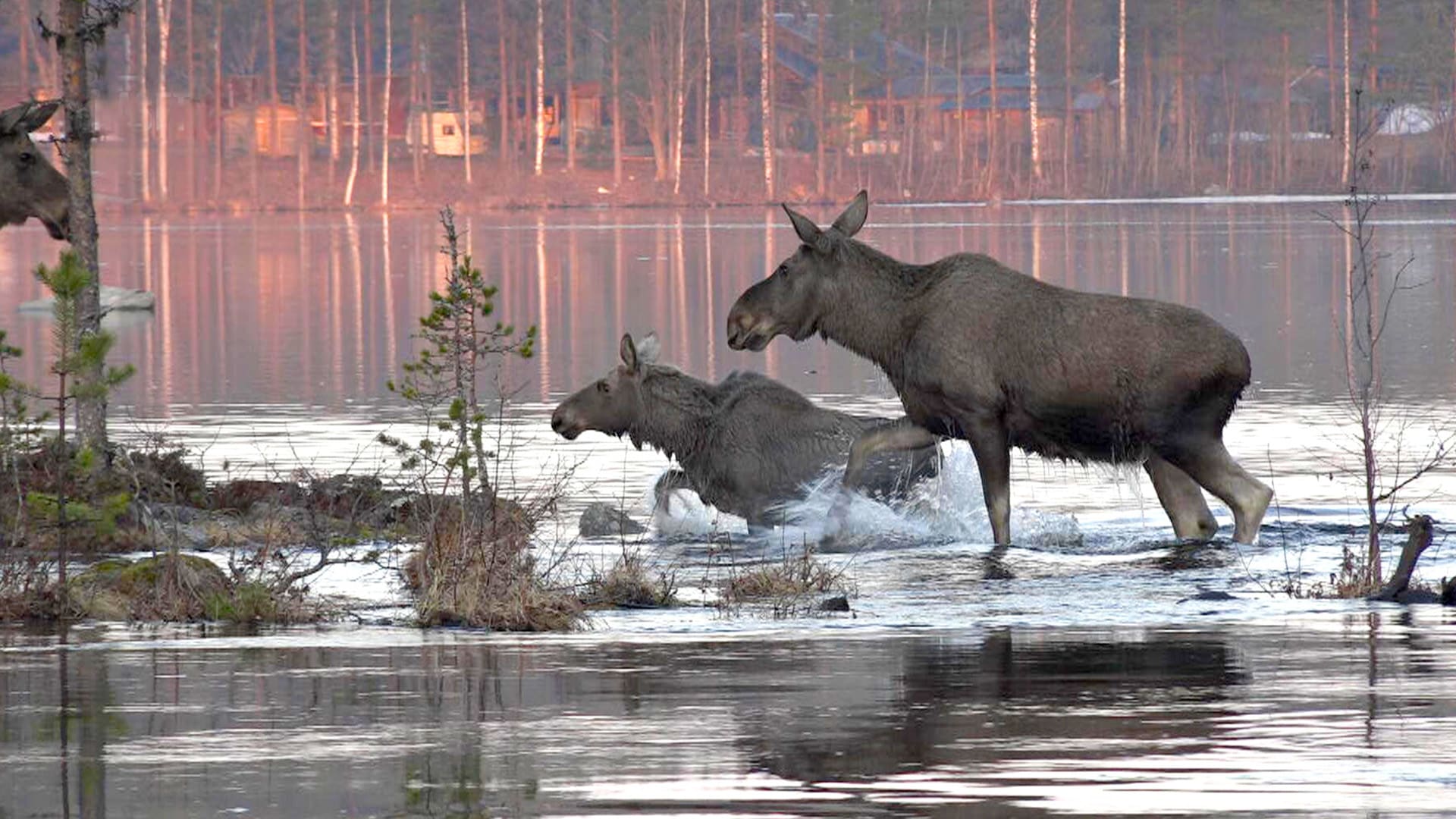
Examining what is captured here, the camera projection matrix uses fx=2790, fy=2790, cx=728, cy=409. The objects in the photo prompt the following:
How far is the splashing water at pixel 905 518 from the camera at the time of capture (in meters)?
17.4

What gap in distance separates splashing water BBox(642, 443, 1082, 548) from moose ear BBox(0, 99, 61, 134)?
4834 mm

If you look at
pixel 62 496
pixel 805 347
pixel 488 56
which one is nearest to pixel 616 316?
pixel 805 347

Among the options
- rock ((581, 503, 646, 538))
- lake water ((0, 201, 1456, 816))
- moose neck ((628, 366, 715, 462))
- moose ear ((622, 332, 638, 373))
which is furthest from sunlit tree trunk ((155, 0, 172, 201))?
rock ((581, 503, 646, 538))

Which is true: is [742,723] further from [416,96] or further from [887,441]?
[416,96]

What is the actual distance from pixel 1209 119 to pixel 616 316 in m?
98.0

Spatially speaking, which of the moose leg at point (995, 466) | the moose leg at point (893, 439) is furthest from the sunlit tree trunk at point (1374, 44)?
the moose leg at point (995, 466)

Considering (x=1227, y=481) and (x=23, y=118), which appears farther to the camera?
(x=23, y=118)

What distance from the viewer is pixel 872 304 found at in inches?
693

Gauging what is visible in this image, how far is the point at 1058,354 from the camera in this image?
660 inches

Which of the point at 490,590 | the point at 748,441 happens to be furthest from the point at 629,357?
the point at 490,590

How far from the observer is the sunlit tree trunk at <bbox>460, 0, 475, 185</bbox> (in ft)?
382

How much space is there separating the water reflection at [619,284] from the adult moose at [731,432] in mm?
3249

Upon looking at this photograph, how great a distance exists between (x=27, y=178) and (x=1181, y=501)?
7.86 metres

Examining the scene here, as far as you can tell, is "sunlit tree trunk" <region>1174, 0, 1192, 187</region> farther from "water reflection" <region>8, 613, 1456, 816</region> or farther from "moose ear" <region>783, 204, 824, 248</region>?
"water reflection" <region>8, 613, 1456, 816</region>
